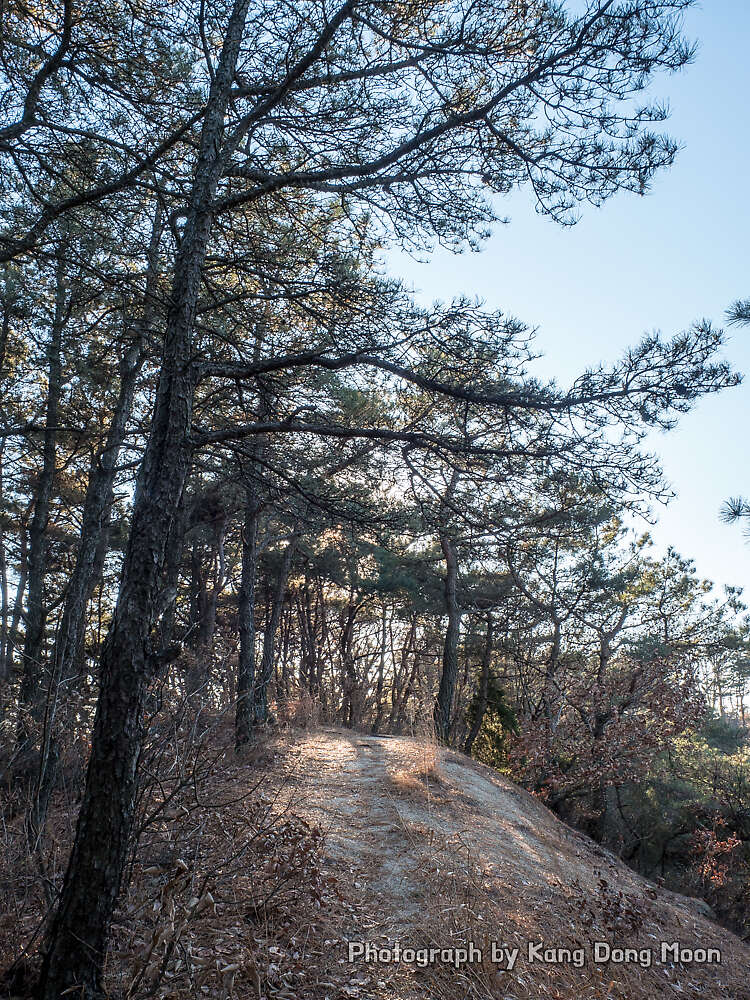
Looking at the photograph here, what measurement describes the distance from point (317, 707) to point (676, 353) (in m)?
9.94

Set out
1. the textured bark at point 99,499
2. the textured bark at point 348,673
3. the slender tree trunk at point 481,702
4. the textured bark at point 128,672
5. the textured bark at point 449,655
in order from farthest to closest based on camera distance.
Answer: the slender tree trunk at point 481,702 < the textured bark at point 348,673 < the textured bark at point 449,655 < the textured bark at point 99,499 < the textured bark at point 128,672

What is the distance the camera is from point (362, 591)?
17.8 meters

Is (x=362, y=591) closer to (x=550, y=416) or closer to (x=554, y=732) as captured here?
(x=554, y=732)

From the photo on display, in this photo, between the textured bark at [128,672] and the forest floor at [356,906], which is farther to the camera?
the forest floor at [356,906]

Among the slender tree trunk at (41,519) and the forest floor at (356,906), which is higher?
the slender tree trunk at (41,519)

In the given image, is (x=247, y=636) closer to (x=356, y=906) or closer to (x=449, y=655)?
(x=356, y=906)

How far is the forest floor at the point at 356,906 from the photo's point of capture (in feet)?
12.0

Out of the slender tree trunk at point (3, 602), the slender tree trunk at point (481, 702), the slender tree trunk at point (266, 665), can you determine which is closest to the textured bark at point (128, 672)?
the slender tree trunk at point (266, 665)

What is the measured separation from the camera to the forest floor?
12.0 feet

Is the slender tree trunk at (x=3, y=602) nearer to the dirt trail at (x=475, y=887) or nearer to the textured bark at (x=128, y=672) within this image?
the dirt trail at (x=475, y=887)

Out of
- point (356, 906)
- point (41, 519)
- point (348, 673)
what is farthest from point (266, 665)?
point (356, 906)

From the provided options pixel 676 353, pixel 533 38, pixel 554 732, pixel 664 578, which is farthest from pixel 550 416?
pixel 664 578

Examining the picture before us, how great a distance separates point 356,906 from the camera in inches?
182

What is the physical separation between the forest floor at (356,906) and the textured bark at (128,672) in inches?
12.2
